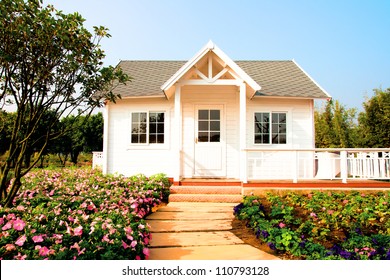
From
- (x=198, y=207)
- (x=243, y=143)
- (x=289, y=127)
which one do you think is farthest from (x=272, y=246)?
(x=289, y=127)

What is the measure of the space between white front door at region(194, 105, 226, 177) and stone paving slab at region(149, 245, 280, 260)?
5460mm

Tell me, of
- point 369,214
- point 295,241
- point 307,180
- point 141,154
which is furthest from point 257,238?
point 141,154

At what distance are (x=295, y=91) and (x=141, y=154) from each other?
6.00 metres

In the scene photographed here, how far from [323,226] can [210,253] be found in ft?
7.34

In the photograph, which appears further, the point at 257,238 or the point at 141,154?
the point at 141,154

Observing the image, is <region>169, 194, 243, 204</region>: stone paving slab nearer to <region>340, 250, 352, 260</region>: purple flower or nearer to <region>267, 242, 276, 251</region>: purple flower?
<region>267, 242, 276, 251</region>: purple flower

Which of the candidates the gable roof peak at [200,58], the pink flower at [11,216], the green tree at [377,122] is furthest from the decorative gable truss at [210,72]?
the green tree at [377,122]

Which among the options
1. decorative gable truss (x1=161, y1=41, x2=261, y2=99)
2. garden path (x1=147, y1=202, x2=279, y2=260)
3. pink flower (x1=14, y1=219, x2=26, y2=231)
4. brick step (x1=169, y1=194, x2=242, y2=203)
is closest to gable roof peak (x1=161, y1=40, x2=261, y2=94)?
decorative gable truss (x1=161, y1=41, x2=261, y2=99)

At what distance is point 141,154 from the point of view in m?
10.2

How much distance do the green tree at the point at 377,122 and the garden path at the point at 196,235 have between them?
9.61 metres

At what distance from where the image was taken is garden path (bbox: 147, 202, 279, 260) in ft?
14.0

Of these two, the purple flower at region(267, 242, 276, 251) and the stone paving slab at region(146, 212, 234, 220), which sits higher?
the stone paving slab at region(146, 212, 234, 220)

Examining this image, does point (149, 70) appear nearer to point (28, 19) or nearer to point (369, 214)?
point (28, 19)

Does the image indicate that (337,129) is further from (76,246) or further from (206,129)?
(76,246)
